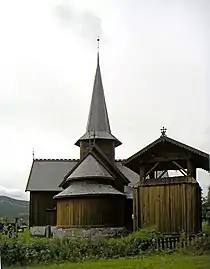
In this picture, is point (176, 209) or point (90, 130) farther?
point (90, 130)

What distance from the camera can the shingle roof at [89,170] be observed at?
328 inches

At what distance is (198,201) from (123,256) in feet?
5.90

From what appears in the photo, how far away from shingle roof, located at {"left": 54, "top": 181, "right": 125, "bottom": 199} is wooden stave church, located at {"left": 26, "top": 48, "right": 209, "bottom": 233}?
0.05ft

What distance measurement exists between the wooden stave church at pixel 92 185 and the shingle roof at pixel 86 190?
2cm

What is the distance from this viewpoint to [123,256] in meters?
4.60

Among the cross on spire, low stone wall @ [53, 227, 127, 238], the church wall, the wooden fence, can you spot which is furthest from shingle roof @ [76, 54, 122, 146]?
the wooden fence

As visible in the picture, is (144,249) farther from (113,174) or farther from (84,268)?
(113,174)

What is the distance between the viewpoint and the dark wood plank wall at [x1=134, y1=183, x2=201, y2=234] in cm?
613

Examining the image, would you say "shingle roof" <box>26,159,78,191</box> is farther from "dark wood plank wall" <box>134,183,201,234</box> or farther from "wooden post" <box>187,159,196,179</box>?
"wooden post" <box>187,159,196,179</box>

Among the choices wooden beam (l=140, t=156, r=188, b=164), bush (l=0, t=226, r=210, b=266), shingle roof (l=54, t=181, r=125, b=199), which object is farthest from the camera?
shingle roof (l=54, t=181, r=125, b=199)

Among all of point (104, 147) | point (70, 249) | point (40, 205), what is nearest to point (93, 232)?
point (104, 147)

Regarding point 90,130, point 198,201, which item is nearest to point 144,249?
point 198,201

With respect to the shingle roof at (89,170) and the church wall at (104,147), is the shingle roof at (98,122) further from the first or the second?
the shingle roof at (89,170)

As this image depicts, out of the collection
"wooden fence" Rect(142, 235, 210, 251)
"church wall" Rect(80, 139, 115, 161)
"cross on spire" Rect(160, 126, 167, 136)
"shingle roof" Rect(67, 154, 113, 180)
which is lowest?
"wooden fence" Rect(142, 235, 210, 251)
